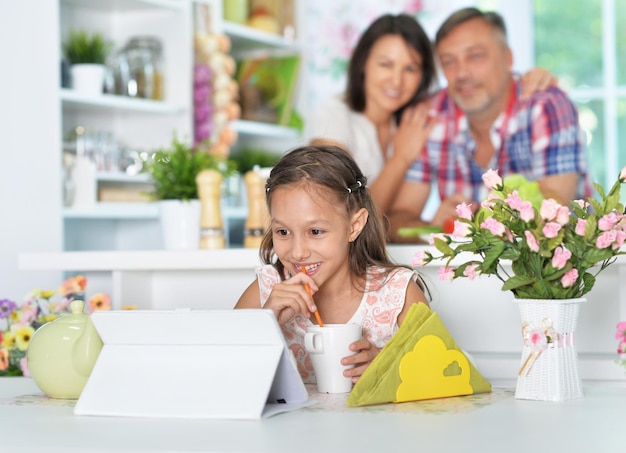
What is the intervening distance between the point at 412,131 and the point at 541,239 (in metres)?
1.77

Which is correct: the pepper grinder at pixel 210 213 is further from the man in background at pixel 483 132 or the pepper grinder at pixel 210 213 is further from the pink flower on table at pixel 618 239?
the pink flower on table at pixel 618 239

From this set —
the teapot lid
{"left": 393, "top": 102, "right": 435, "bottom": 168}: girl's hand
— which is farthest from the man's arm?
Result: the teapot lid

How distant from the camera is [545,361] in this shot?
4.17ft

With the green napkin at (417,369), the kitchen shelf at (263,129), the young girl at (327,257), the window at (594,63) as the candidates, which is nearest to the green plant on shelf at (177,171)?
the young girl at (327,257)

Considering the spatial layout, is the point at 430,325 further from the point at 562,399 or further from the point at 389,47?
the point at 389,47

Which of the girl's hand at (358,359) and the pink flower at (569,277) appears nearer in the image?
the pink flower at (569,277)

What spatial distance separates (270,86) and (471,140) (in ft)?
4.55

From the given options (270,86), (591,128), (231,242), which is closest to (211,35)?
(270,86)

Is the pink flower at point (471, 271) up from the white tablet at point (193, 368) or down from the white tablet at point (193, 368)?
up

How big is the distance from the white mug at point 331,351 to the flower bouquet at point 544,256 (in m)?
0.15

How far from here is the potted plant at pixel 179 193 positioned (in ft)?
7.11

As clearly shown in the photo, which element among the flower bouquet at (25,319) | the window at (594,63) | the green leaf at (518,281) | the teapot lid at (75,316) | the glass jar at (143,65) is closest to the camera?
the green leaf at (518,281)

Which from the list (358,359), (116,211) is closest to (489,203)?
(358,359)

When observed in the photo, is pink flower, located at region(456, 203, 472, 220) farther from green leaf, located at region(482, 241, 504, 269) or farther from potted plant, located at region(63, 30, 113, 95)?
potted plant, located at region(63, 30, 113, 95)
